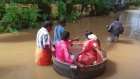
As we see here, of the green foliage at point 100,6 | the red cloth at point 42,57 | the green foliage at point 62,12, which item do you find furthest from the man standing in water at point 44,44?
the green foliage at point 100,6

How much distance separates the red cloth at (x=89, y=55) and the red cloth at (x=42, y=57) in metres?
0.97

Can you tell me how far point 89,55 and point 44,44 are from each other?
1.20 m

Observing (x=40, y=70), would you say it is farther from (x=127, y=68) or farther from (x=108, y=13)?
(x=108, y=13)

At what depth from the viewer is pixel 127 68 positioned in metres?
4.65

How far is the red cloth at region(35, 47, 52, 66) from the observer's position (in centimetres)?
436

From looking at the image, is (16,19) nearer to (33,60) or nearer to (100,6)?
(33,60)

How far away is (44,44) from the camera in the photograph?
4.20 metres

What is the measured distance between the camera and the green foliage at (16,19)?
8.30 meters

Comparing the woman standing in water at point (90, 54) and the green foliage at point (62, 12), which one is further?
the green foliage at point (62, 12)

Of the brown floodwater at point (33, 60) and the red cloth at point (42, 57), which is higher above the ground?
the red cloth at point (42, 57)

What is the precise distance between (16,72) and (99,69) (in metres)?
2.15

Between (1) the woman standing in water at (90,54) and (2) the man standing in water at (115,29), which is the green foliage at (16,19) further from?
(1) the woman standing in water at (90,54)

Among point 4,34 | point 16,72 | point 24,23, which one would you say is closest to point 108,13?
point 24,23

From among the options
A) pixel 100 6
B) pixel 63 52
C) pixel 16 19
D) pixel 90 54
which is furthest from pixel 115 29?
pixel 100 6
